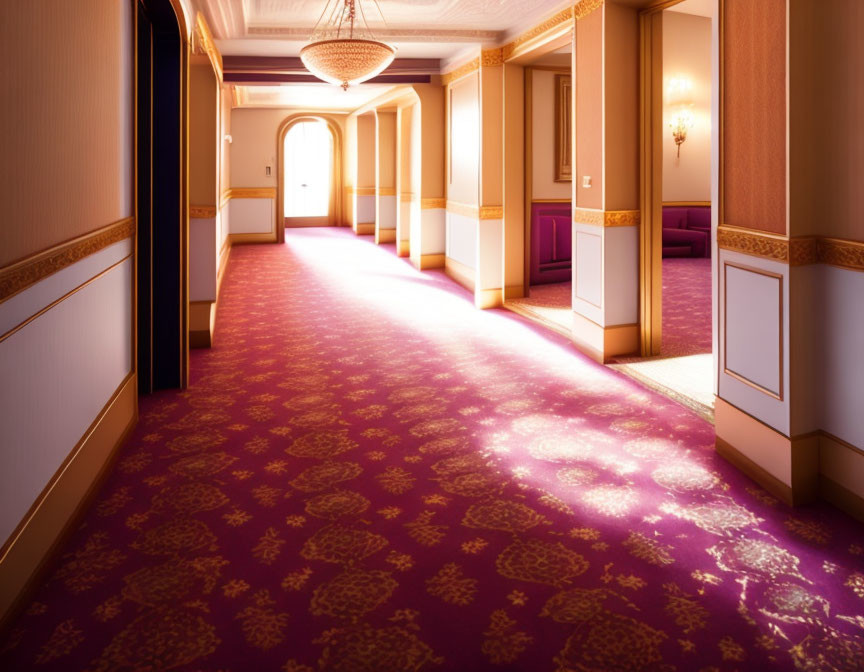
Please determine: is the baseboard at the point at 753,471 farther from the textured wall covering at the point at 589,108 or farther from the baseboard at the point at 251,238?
the baseboard at the point at 251,238

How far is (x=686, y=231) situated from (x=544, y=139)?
3.51m

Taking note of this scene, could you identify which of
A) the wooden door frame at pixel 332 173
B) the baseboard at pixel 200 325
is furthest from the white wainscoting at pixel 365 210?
the baseboard at pixel 200 325

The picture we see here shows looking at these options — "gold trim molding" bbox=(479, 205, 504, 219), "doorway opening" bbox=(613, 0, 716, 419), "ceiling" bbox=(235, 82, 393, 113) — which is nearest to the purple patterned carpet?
"doorway opening" bbox=(613, 0, 716, 419)

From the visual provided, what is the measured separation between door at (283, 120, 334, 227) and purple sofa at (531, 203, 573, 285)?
1030 centimetres

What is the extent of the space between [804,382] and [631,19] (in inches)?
136

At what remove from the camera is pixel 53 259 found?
264 centimetres

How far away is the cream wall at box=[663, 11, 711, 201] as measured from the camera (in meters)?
10.8

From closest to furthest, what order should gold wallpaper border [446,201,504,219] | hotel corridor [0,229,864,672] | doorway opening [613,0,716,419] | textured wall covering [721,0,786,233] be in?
hotel corridor [0,229,864,672]
textured wall covering [721,0,786,233]
doorway opening [613,0,716,419]
gold wallpaper border [446,201,504,219]

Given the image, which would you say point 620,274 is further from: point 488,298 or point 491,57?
point 491,57

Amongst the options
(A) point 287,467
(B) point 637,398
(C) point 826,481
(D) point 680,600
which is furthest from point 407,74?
(D) point 680,600

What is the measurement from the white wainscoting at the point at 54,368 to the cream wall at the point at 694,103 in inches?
368

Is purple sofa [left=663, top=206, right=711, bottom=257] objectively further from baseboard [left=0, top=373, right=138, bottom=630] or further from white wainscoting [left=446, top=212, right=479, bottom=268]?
baseboard [left=0, top=373, right=138, bottom=630]

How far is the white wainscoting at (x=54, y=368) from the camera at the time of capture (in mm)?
2287

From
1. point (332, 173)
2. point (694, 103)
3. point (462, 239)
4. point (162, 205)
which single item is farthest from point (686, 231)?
point (332, 173)
